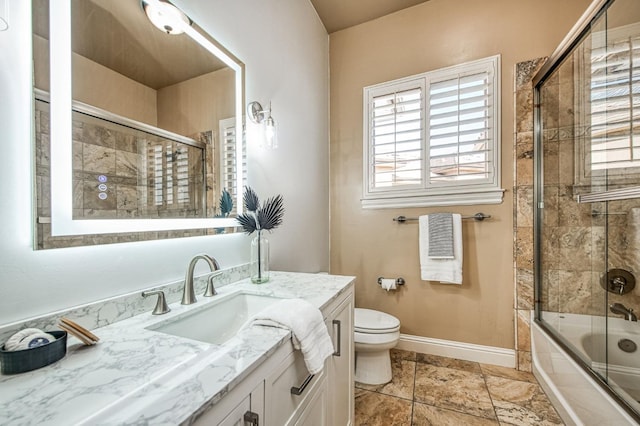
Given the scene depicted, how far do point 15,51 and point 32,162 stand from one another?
0.86ft

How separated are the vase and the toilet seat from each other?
31.7 inches

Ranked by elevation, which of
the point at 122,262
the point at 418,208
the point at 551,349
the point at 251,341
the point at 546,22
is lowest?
the point at 551,349

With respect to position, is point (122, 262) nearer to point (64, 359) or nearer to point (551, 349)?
point (64, 359)

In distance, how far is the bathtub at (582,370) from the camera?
1163mm

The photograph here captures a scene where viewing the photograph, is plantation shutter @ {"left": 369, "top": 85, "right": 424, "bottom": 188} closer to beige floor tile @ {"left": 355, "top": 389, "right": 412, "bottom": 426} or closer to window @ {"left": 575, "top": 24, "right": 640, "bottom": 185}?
window @ {"left": 575, "top": 24, "right": 640, "bottom": 185}

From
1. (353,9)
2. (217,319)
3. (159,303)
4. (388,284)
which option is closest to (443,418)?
(388,284)

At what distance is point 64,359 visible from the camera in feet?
1.89

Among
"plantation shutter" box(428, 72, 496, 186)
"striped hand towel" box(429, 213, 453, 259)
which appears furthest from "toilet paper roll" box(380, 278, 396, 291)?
"plantation shutter" box(428, 72, 496, 186)

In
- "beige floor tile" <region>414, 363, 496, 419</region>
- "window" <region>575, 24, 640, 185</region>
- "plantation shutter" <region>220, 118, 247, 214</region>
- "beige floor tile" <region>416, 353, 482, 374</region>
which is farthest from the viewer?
"beige floor tile" <region>416, 353, 482, 374</region>

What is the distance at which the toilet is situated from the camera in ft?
5.50

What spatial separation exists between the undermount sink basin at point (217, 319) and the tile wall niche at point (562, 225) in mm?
1859

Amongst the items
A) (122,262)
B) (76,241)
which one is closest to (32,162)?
(76,241)

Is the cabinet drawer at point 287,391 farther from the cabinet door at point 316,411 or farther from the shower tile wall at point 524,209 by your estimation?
the shower tile wall at point 524,209

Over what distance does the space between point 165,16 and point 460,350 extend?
2.66m
